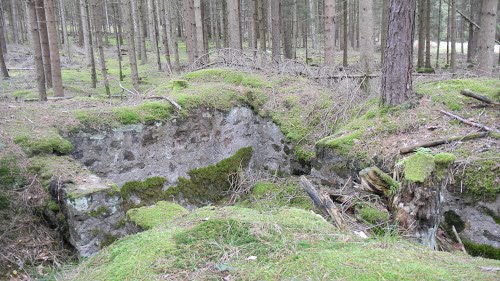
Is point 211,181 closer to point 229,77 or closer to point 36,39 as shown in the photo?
point 229,77

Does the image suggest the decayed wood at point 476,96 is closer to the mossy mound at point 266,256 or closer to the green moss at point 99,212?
the mossy mound at point 266,256

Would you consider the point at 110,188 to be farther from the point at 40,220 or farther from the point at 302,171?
the point at 302,171

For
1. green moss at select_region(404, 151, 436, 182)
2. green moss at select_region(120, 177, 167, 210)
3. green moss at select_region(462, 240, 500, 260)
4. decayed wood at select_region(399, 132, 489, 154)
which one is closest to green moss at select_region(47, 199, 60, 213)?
green moss at select_region(120, 177, 167, 210)

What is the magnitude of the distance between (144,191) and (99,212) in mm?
2282

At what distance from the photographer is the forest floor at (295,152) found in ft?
8.09

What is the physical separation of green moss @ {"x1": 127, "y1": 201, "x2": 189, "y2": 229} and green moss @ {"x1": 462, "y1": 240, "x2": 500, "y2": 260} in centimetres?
316

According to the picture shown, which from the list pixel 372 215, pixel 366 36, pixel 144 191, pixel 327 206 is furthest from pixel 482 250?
pixel 366 36

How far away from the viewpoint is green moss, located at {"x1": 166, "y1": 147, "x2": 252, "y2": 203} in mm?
7168

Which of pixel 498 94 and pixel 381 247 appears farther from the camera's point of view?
pixel 498 94

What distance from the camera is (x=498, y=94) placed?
5.52m

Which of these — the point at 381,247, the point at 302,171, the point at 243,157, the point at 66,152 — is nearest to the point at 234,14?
the point at 243,157

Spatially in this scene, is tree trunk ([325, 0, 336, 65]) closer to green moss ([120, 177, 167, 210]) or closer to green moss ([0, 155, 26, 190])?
green moss ([120, 177, 167, 210])

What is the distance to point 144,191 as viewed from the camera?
259 inches

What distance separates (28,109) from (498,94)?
761 cm
